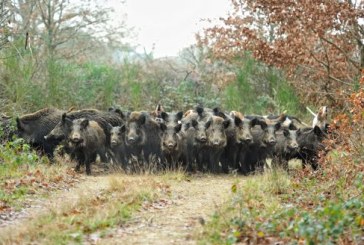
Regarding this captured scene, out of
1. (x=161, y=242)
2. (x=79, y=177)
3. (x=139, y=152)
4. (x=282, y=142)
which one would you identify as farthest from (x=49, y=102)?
(x=161, y=242)

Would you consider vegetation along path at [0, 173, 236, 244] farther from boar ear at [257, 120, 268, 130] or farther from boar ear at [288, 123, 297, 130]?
boar ear at [288, 123, 297, 130]

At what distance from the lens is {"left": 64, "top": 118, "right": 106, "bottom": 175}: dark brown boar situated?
17.4 metres

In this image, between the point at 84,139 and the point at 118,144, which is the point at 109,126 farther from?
the point at 84,139

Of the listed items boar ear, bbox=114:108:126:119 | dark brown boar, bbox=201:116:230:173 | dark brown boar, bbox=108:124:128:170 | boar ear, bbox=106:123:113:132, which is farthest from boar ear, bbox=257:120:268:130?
boar ear, bbox=114:108:126:119

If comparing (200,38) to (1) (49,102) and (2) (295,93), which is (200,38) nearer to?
(2) (295,93)

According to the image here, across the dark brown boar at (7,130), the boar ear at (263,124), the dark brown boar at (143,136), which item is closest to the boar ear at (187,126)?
the dark brown boar at (143,136)

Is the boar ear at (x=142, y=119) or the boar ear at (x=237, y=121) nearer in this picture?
the boar ear at (x=237, y=121)

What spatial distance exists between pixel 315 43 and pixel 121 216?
15117mm

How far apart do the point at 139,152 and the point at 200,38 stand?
1441 cm

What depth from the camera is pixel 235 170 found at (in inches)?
693

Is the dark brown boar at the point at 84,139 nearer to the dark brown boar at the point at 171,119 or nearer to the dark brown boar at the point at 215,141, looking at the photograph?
the dark brown boar at the point at 171,119

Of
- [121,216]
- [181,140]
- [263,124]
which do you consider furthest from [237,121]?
[121,216]

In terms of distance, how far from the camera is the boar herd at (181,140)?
57.2 ft

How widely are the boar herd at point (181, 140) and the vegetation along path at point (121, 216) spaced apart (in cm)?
374
